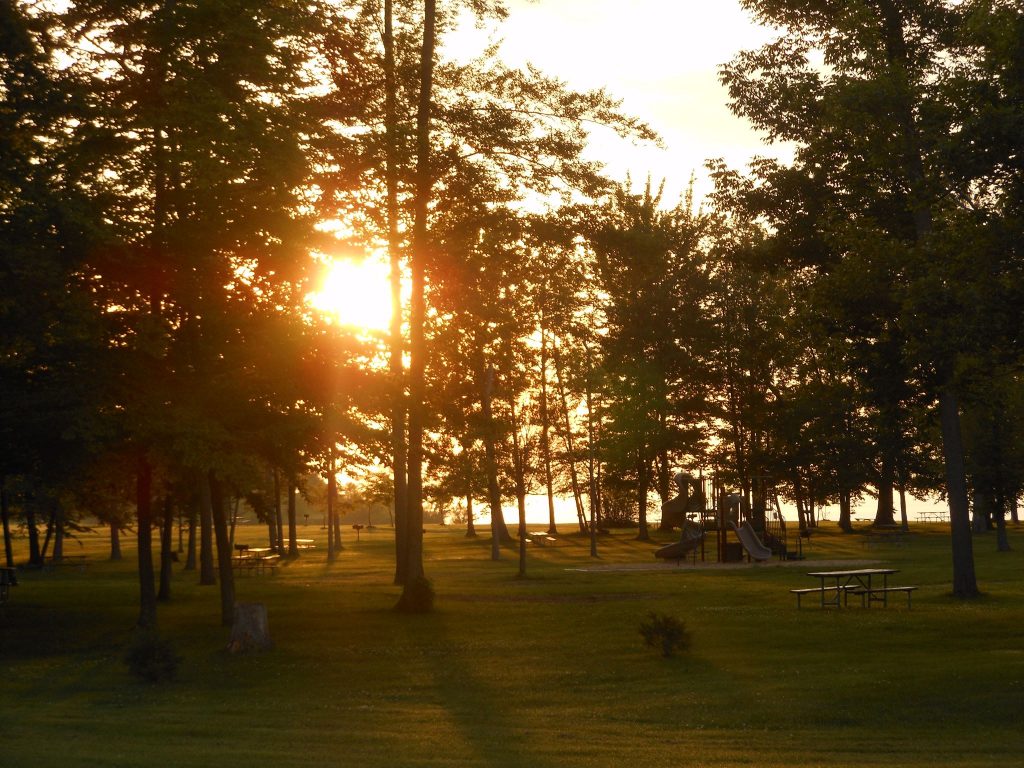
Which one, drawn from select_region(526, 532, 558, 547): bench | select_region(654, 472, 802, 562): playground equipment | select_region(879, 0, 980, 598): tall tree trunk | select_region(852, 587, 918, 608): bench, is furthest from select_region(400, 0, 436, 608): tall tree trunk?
select_region(526, 532, 558, 547): bench

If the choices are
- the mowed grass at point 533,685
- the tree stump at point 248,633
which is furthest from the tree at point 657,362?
the tree stump at point 248,633

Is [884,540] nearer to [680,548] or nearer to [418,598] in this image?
[680,548]

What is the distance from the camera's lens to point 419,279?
27688 millimetres

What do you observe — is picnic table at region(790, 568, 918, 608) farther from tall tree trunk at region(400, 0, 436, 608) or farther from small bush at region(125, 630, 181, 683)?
small bush at region(125, 630, 181, 683)

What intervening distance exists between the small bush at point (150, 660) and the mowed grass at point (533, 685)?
12.7 inches

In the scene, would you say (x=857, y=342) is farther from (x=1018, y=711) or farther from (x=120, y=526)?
(x=120, y=526)

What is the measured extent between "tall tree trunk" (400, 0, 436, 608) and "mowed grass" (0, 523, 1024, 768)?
1939 mm

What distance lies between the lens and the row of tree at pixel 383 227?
18969 mm

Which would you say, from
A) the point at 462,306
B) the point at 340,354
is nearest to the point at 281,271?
the point at 340,354

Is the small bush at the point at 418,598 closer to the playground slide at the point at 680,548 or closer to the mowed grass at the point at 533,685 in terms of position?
the mowed grass at the point at 533,685

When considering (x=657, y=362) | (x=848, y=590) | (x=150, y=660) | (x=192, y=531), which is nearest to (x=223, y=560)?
(x=150, y=660)

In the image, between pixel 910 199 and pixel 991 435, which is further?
pixel 991 435

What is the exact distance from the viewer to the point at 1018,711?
44.9ft

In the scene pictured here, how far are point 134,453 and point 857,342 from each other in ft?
45.7
